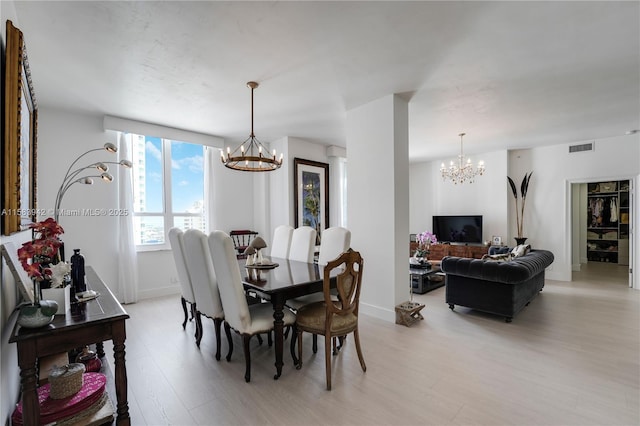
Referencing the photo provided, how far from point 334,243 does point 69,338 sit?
2301 millimetres

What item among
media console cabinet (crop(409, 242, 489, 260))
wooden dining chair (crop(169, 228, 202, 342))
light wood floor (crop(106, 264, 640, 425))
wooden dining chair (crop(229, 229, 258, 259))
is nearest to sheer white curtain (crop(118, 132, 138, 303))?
light wood floor (crop(106, 264, 640, 425))

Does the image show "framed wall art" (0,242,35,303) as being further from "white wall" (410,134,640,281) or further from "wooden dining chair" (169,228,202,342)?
"white wall" (410,134,640,281)

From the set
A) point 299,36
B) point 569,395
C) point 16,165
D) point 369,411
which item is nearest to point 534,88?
point 299,36

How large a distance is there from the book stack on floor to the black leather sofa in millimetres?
3640

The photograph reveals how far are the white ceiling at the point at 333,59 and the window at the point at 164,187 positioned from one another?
555 millimetres

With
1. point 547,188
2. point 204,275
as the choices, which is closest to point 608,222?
point 547,188

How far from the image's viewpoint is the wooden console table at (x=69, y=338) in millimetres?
1283

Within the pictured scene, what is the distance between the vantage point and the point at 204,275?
2.43 m

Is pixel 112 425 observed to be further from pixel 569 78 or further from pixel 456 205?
pixel 456 205

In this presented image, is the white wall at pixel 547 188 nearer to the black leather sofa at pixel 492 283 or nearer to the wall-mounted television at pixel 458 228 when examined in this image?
the wall-mounted television at pixel 458 228

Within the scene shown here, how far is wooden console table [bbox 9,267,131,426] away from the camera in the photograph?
1.28m

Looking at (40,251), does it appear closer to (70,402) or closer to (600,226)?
(70,402)

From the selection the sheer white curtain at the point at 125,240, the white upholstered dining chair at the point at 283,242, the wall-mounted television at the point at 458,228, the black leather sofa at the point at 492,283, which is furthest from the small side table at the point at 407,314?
the wall-mounted television at the point at 458,228

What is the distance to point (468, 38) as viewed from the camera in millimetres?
2336
